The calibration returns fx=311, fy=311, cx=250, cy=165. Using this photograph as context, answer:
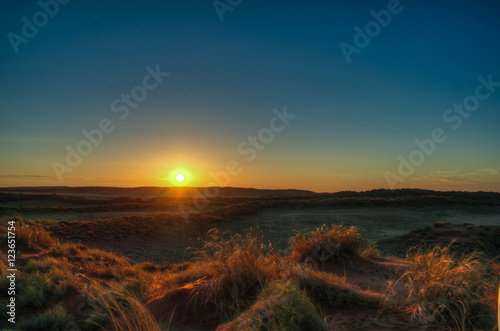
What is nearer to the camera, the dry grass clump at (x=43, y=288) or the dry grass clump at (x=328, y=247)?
the dry grass clump at (x=43, y=288)

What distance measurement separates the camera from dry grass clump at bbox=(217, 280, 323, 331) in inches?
131

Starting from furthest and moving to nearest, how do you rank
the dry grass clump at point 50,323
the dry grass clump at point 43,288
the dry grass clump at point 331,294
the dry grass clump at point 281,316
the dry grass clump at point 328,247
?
the dry grass clump at point 328,247 < the dry grass clump at point 43,288 < the dry grass clump at point 331,294 < the dry grass clump at point 50,323 < the dry grass clump at point 281,316

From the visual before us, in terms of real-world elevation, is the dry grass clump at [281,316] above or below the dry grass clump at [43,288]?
above

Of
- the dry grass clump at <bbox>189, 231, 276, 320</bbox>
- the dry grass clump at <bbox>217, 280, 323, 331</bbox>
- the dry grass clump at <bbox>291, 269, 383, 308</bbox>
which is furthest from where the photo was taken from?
the dry grass clump at <bbox>189, 231, 276, 320</bbox>

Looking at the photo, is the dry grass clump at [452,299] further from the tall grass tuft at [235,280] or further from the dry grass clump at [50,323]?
the dry grass clump at [50,323]

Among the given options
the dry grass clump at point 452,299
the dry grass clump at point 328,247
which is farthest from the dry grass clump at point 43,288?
the dry grass clump at point 452,299

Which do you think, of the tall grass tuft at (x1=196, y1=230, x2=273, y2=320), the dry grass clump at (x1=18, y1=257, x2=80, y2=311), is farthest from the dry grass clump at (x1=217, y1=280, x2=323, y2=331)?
the dry grass clump at (x1=18, y1=257, x2=80, y2=311)

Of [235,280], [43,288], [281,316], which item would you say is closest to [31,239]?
[43,288]

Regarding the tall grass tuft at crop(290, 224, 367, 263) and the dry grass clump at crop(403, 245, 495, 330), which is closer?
the dry grass clump at crop(403, 245, 495, 330)

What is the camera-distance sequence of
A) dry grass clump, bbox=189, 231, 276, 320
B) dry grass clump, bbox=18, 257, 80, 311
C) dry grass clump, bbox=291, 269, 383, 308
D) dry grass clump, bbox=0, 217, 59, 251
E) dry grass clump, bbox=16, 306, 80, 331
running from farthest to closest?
dry grass clump, bbox=0, 217, 59, 251
dry grass clump, bbox=18, 257, 80, 311
dry grass clump, bbox=189, 231, 276, 320
dry grass clump, bbox=291, 269, 383, 308
dry grass clump, bbox=16, 306, 80, 331

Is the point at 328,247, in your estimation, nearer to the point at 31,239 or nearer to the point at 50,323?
the point at 50,323

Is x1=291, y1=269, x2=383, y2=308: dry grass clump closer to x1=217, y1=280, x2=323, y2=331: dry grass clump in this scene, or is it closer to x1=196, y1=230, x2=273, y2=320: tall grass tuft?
x1=196, y1=230, x2=273, y2=320: tall grass tuft

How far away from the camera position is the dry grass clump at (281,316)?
11.0 ft

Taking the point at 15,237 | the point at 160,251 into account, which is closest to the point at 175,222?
the point at 160,251
